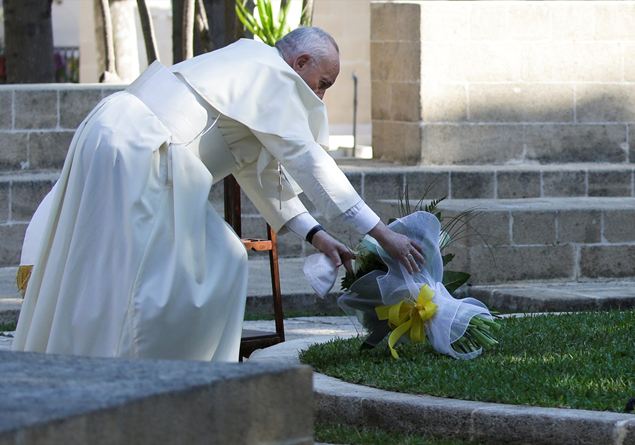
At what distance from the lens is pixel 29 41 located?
1683cm

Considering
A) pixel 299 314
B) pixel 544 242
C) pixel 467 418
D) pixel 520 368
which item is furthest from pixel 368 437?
pixel 544 242

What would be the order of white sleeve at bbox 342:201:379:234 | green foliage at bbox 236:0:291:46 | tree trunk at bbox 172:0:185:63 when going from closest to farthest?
white sleeve at bbox 342:201:379:234 < green foliage at bbox 236:0:291:46 < tree trunk at bbox 172:0:185:63

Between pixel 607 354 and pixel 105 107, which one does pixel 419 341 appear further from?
pixel 105 107

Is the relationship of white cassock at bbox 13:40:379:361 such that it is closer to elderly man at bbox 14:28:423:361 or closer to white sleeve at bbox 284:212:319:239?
elderly man at bbox 14:28:423:361

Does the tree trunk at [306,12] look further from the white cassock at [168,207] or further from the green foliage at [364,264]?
the white cassock at [168,207]

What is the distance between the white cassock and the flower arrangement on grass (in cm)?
85

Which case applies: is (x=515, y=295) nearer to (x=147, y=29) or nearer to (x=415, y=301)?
(x=415, y=301)

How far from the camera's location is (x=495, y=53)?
495 inches

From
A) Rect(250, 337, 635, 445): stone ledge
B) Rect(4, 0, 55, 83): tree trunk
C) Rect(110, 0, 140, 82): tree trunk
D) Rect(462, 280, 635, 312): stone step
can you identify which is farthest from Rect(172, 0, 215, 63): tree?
Rect(250, 337, 635, 445): stone ledge

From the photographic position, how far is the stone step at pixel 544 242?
10.7 meters

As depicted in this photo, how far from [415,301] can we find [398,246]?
26.4 inches

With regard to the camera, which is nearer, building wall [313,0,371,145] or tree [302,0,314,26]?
tree [302,0,314,26]

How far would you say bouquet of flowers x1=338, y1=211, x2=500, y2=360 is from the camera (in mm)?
6266

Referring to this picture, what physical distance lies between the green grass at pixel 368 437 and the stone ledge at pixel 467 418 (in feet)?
0.20
